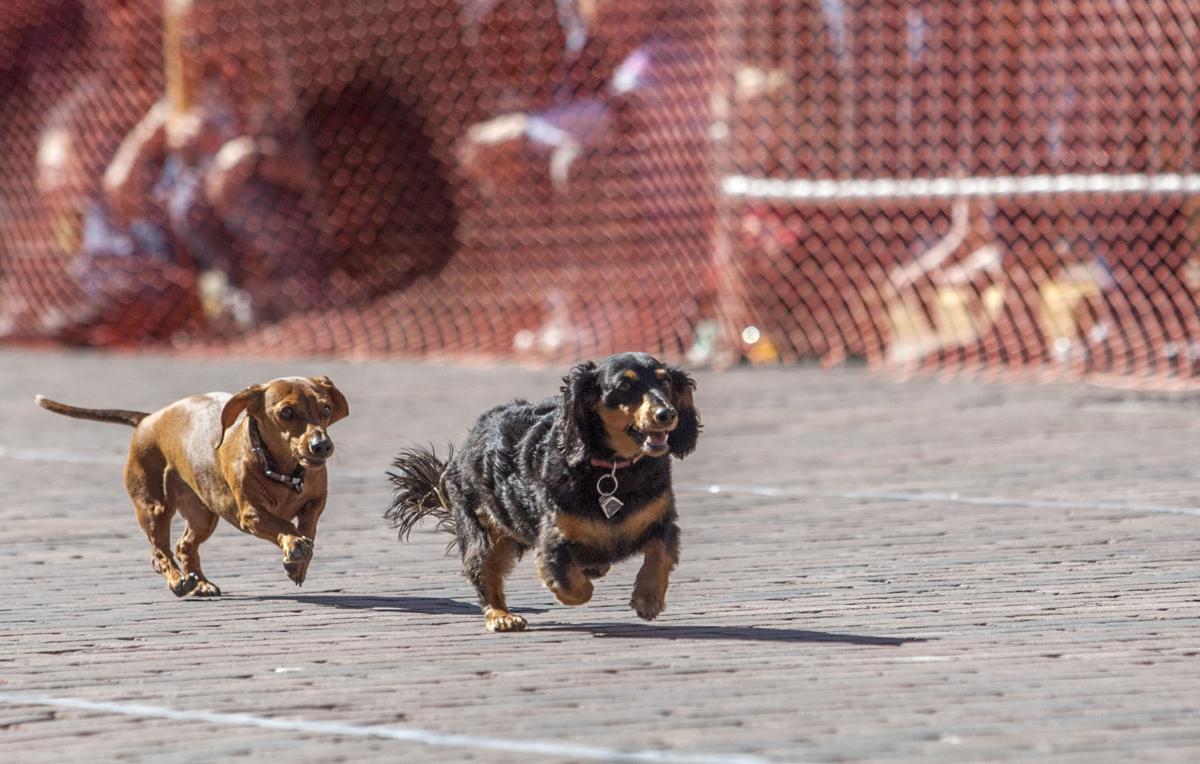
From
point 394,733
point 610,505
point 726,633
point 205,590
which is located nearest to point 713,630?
point 726,633

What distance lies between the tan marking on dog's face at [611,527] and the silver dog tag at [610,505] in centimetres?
2

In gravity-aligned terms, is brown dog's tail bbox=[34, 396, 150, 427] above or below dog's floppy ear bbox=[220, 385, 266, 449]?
below

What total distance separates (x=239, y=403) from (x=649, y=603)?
4.18 feet

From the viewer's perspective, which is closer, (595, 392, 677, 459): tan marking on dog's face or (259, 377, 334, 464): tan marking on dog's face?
(595, 392, 677, 459): tan marking on dog's face

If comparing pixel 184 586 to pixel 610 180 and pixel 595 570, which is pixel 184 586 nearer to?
pixel 595 570

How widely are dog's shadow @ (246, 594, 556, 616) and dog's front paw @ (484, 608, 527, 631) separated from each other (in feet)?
0.95

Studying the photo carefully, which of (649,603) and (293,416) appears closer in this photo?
(649,603)

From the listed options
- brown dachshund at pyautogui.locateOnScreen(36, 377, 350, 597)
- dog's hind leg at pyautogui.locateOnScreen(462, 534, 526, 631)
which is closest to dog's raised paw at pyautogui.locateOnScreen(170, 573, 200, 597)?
brown dachshund at pyautogui.locateOnScreen(36, 377, 350, 597)

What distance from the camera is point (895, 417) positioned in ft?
36.9

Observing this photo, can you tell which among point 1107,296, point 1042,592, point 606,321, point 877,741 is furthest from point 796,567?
point 606,321

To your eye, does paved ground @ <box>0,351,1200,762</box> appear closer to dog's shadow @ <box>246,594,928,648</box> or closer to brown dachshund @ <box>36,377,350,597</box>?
dog's shadow @ <box>246,594,928,648</box>

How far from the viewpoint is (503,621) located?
18.0ft

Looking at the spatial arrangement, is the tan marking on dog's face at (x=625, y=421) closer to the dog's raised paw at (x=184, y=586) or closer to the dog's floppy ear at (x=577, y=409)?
the dog's floppy ear at (x=577, y=409)

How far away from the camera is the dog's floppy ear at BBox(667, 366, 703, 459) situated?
17.6 feet
